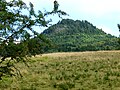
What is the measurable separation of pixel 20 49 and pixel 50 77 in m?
14.2

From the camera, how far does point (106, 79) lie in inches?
1163

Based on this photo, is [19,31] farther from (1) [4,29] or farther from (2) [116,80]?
(2) [116,80]

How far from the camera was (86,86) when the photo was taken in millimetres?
26844

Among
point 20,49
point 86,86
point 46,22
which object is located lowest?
point 86,86

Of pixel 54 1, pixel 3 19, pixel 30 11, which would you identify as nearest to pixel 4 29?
pixel 3 19

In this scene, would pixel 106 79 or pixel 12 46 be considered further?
pixel 106 79

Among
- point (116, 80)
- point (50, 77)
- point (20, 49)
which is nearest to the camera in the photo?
point (20, 49)

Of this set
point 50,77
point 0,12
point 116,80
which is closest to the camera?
point 0,12

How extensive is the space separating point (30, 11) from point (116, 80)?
13.0 meters

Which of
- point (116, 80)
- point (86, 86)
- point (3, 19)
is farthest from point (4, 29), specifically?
point (116, 80)

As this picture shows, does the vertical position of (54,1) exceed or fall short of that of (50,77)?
it exceeds it

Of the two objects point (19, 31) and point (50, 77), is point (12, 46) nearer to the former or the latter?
point (19, 31)

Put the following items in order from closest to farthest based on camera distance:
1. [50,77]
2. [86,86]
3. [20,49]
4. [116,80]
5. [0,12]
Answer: [0,12]
[20,49]
[86,86]
[116,80]
[50,77]

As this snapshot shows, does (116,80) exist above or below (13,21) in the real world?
below
